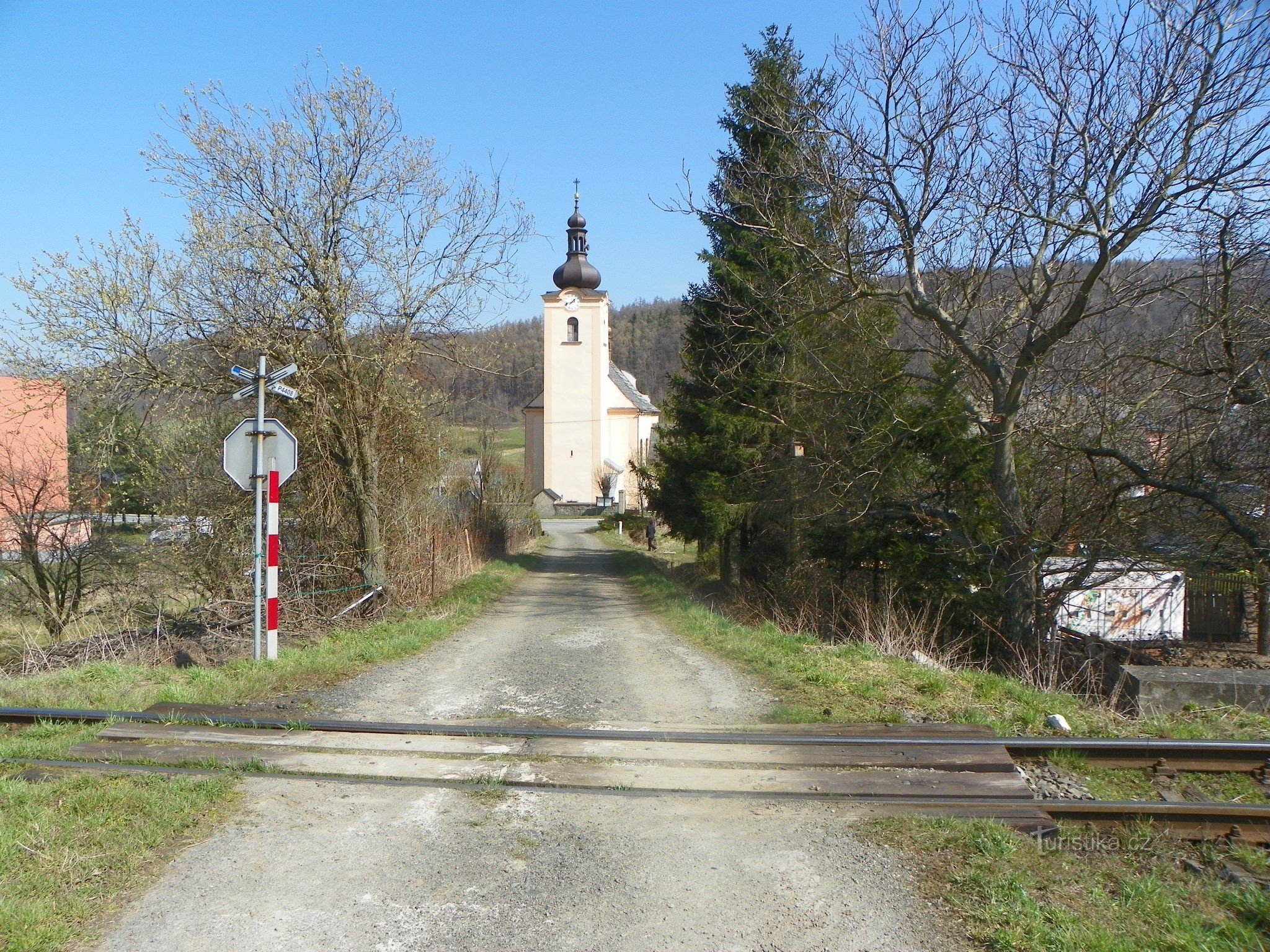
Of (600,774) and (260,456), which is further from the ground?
(260,456)

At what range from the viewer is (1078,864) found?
4.84 metres

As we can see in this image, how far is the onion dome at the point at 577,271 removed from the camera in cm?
5894

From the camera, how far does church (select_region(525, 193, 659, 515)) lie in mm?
60031

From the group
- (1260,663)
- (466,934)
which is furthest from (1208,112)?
(466,934)

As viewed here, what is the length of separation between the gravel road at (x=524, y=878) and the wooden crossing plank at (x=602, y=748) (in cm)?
76

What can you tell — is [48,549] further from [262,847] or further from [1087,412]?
[1087,412]

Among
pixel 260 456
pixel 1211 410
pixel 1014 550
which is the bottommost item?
pixel 1014 550

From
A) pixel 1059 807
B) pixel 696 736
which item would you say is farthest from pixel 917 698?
pixel 1059 807

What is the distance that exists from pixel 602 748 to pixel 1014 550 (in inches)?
392

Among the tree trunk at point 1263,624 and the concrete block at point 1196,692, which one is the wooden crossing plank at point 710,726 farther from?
the tree trunk at point 1263,624

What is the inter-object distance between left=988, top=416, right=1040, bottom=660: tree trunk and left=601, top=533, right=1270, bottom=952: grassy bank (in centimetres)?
553

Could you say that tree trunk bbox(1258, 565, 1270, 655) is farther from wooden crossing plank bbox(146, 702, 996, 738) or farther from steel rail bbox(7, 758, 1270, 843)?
steel rail bbox(7, 758, 1270, 843)

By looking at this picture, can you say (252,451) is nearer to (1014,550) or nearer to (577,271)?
(1014,550)

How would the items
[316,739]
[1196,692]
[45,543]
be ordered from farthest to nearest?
[45,543] → [1196,692] → [316,739]
